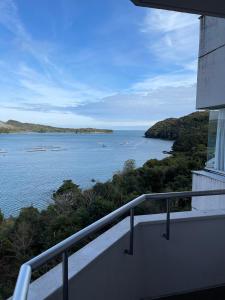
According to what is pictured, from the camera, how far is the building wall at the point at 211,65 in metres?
5.25

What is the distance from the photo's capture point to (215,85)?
5.41 meters

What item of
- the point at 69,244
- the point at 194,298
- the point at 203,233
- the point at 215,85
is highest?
the point at 215,85

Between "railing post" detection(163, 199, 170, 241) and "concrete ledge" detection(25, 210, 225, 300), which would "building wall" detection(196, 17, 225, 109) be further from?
"railing post" detection(163, 199, 170, 241)

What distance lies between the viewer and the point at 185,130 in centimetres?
1705

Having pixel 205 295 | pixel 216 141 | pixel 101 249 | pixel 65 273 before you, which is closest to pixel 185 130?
pixel 216 141

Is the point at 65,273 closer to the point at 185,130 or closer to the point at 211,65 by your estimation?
the point at 211,65

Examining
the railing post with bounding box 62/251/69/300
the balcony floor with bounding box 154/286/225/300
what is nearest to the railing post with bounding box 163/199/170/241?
the balcony floor with bounding box 154/286/225/300

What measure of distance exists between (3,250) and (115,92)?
3612cm

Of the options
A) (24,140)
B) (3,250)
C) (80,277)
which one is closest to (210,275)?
(80,277)

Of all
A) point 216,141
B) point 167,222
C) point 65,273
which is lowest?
point 167,222

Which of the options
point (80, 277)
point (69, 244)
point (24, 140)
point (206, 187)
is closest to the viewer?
point (69, 244)

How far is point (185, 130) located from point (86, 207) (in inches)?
260

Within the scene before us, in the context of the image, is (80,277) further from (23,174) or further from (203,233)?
(23,174)

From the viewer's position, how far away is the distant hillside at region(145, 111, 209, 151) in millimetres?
10148
